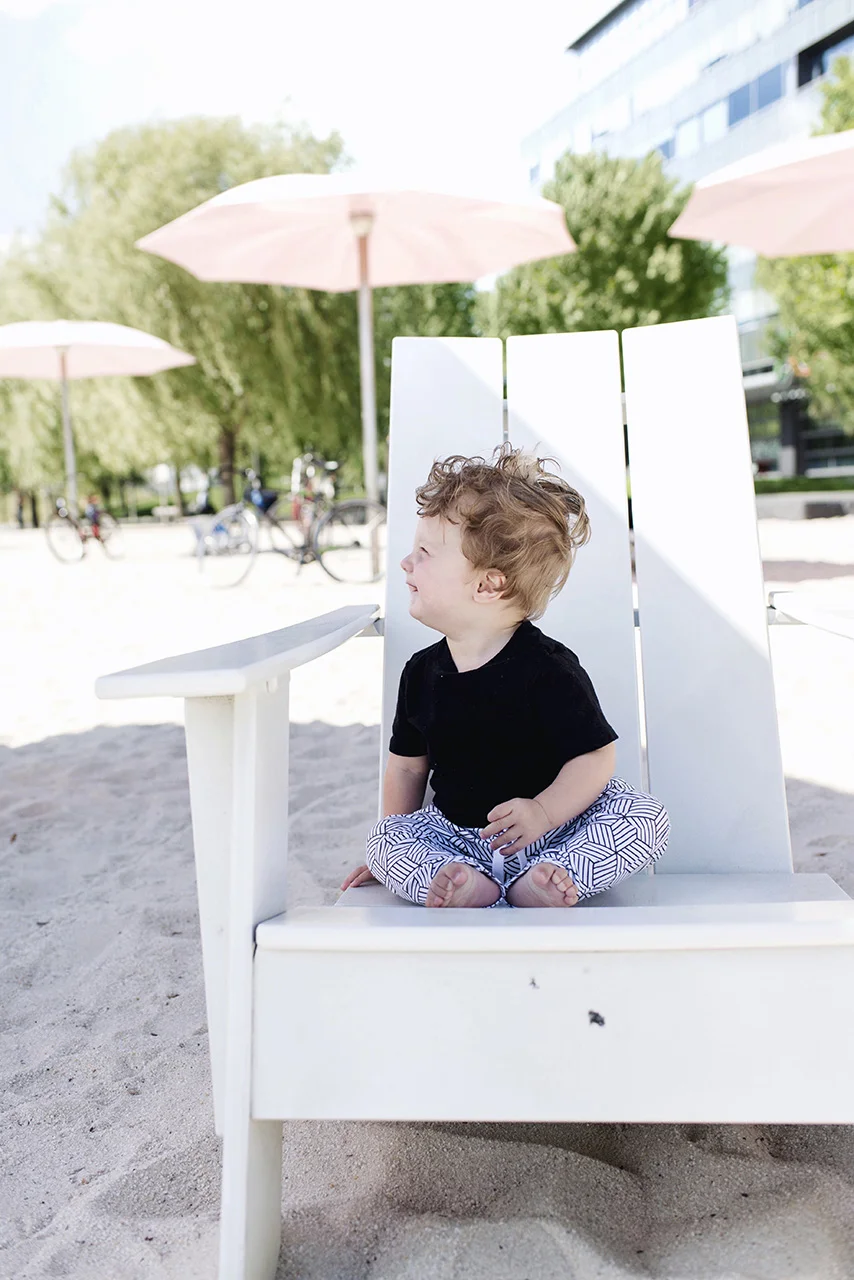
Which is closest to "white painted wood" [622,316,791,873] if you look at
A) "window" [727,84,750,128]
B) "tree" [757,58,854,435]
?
"tree" [757,58,854,435]

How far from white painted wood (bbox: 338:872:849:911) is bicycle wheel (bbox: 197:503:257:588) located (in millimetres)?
8189

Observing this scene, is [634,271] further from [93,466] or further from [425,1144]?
[425,1144]

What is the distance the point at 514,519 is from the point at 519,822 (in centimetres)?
40

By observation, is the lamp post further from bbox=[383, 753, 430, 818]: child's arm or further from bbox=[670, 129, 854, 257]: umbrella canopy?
bbox=[383, 753, 430, 818]: child's arm

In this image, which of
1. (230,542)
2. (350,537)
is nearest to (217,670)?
(350,537)

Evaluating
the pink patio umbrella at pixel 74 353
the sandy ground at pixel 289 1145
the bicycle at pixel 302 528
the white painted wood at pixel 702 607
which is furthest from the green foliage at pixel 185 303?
the white painted wood at pixel 702 607

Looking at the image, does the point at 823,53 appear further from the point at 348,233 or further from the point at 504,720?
the point at 504,720

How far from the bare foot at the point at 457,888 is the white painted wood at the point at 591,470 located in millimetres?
553

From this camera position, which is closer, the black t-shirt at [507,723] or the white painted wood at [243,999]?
the white painted wood at [243,999]

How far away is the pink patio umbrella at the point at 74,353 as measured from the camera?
11281 mm

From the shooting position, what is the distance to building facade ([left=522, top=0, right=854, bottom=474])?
2845 cm

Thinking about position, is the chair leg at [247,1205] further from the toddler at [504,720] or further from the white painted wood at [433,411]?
the white painted wood at [433,411]

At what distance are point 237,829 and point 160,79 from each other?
2457 inches

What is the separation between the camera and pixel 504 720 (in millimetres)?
1550
